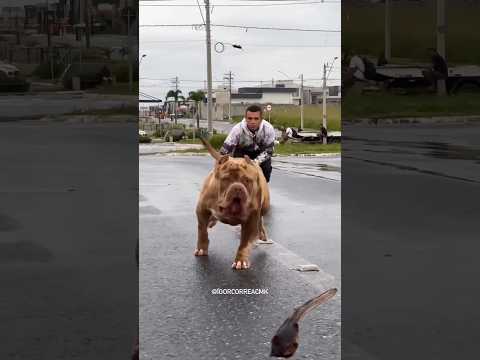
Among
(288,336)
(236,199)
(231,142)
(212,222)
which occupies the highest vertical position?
(231,142)

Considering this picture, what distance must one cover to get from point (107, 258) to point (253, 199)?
2.74 feet

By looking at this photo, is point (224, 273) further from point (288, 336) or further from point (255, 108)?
point (255, 108)

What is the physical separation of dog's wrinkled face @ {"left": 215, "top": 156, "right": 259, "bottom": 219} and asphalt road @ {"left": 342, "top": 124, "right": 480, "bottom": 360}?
62 centimetres

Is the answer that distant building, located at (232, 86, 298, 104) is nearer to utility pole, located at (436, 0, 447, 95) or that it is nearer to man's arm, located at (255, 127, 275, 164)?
man's arm, located at (255, 127, 275, 164)

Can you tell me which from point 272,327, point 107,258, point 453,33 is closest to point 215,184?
point 272,327

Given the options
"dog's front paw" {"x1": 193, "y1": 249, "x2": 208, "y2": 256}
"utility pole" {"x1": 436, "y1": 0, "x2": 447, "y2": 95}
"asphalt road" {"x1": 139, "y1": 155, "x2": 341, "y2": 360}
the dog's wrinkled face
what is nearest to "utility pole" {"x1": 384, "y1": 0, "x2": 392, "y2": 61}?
"utility pole" {"x1": 436, "y1": 0, "x2": 447, "y2": 95}

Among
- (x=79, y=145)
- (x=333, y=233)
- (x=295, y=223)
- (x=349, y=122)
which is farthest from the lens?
(x=295, y=223)

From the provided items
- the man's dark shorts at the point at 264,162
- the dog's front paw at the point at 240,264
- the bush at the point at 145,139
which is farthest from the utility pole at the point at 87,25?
the dog's front paw at the point at 240,264

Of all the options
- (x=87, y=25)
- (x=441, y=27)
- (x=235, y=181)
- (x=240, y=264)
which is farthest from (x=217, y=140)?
(x=441, y=27)

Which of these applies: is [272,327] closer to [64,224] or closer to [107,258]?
[107,258]

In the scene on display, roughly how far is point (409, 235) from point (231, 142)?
2.88 feet

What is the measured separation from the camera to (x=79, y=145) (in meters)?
1.87

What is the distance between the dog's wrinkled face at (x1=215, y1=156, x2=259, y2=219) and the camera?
252 centimetres

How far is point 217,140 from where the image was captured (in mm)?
2561
